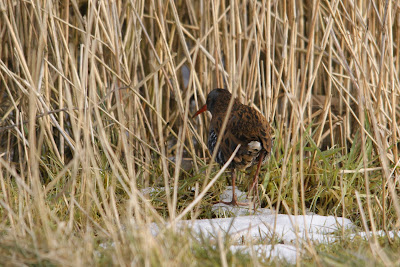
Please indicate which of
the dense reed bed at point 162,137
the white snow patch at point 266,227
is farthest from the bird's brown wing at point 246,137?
the white snow patch at point 266,227

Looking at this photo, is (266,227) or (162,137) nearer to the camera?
(266,227)

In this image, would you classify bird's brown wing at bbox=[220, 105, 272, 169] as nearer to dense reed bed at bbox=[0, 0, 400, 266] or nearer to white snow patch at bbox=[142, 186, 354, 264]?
dense reed bed at bbox=[0, 0, 400, 266]

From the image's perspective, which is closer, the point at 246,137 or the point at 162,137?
the point at 162,137

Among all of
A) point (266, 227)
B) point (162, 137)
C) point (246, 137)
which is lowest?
point (266, 227)

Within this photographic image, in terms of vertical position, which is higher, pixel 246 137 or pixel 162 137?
pixel 162 137

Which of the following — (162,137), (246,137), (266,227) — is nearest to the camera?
(266,227)

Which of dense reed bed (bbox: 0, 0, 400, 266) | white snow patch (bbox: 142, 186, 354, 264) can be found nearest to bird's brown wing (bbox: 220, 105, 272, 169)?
dense reed bed (bbox: 0, 0, 400, 266)

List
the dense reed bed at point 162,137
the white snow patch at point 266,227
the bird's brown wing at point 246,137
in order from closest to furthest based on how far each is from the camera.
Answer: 1. the dense reed bed at point 162,137
2. the white snow patch at point 266,227
3. the bird's brown wing at point 246,137

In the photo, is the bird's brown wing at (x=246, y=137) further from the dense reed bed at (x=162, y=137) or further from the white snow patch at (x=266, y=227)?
the white snow patch at (x=266, y=227)

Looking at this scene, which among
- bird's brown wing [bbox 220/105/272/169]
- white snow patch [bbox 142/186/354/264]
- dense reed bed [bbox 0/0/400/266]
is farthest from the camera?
bird's brown wing [bbox 220/105/272/169]

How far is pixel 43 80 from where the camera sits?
3639 mm

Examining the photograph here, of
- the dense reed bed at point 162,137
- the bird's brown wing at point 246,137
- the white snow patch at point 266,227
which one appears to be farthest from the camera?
the bird's brown wing at point 246,137

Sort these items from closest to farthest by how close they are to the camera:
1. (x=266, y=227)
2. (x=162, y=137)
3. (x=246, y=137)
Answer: (x=266, y=227) → (x=162, y=137) → (x=246, y=137)

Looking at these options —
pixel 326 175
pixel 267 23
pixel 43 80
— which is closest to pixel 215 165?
pixel 326 175
